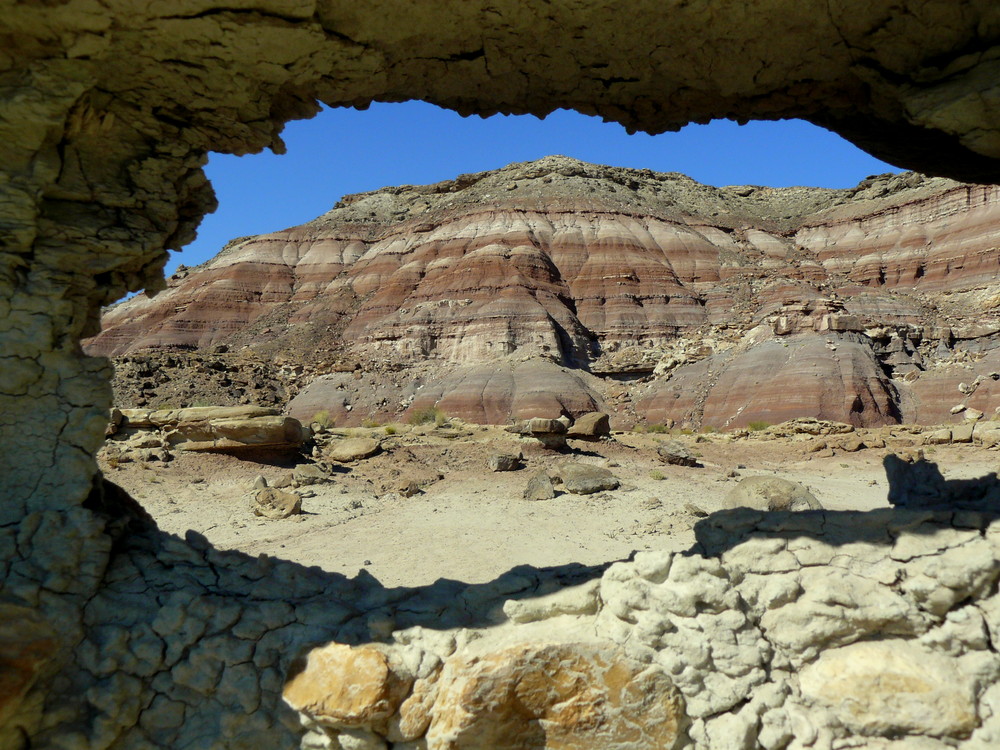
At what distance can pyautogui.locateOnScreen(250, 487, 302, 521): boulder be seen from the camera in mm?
10023

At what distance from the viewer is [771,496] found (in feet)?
29.3

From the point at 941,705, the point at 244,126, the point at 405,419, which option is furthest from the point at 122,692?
the point at 405,419

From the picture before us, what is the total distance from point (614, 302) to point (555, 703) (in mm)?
39334

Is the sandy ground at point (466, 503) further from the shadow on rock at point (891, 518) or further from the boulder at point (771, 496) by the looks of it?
the shadow on rock at point (891, 518)

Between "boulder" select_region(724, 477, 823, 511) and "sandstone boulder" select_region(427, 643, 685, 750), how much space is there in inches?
230

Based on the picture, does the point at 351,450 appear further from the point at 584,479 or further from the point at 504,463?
the point at 584,479

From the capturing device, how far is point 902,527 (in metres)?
3.41

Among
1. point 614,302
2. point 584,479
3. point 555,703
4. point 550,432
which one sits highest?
point 614,302

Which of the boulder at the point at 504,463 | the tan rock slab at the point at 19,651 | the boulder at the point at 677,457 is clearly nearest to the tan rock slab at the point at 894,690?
the tan rock slab at the point at 19,651

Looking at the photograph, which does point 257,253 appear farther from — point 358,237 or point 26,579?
point 26,579

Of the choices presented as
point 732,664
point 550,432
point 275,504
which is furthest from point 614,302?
point 732,664

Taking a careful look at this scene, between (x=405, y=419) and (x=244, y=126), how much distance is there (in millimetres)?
27783

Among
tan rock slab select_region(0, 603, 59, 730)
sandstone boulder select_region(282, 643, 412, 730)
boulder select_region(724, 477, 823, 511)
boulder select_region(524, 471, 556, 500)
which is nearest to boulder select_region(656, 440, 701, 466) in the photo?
boulder select_region(524, 471, 556, 500)

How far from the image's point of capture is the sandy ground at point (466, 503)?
25.8 ft
